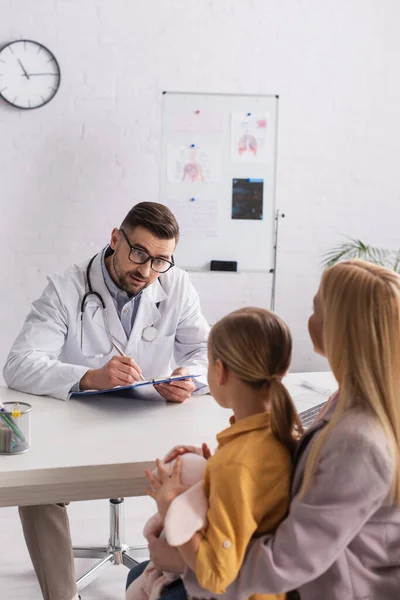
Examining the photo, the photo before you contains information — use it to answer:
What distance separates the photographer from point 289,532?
950 mm

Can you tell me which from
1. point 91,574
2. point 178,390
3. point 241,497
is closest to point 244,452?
point 241,497

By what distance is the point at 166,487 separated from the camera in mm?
1054

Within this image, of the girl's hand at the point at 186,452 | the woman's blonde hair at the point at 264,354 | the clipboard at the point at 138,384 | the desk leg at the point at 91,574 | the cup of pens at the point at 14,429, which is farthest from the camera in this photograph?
the desk leg at the point at 91,574

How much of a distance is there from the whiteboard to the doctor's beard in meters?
1.78

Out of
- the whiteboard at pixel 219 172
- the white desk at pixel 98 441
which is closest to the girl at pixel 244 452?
the white desk at pixel 98 441

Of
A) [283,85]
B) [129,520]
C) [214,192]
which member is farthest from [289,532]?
[283,85]

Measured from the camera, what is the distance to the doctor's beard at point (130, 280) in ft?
6.74

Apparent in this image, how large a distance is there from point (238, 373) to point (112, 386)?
0.70 meters

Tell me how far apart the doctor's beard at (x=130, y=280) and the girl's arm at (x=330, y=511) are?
1176 mm

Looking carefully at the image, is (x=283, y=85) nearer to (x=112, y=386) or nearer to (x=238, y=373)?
(x=112, y=386)

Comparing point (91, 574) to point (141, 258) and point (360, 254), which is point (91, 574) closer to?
point (141, 258)

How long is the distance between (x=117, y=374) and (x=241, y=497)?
782 millimetres

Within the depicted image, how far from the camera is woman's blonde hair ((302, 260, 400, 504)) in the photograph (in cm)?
96

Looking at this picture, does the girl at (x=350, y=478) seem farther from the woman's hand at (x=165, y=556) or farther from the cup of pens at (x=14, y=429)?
the cup of pens at (x=14, y=429)
